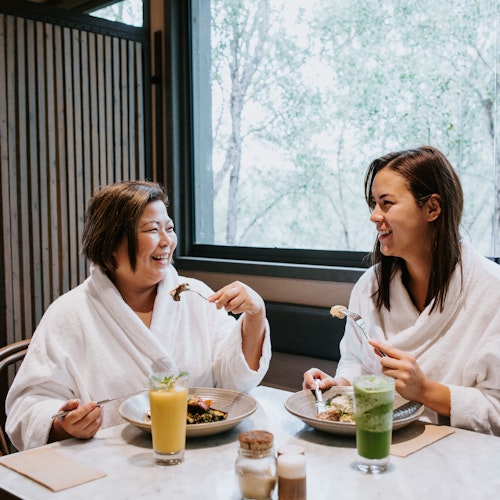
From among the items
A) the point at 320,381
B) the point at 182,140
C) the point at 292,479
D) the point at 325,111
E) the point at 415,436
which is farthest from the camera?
the point at 182,140

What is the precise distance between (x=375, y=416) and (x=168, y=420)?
1.29 feet

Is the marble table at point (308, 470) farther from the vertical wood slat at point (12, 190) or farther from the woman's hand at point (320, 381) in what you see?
the vertical wood slat at point (12, 190)

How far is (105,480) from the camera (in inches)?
48.7

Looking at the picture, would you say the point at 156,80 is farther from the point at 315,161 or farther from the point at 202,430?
the point at 202,430

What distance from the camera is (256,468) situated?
1121 mm

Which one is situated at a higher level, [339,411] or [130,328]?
[130,328]

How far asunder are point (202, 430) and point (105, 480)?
24 cm

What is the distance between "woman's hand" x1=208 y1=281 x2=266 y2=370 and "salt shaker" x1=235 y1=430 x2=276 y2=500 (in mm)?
561

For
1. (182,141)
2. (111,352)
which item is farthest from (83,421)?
(182,141)

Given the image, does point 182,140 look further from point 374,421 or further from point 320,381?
point 374,421

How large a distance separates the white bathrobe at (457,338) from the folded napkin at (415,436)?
0.35 ft

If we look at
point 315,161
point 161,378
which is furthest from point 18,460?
point 315,161

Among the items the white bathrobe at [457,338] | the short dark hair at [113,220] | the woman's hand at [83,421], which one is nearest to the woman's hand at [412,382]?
the white bathrobe at [457,338]

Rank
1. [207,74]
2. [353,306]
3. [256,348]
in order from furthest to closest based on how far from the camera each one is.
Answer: [207,74] < [353,306] < [256,348]
